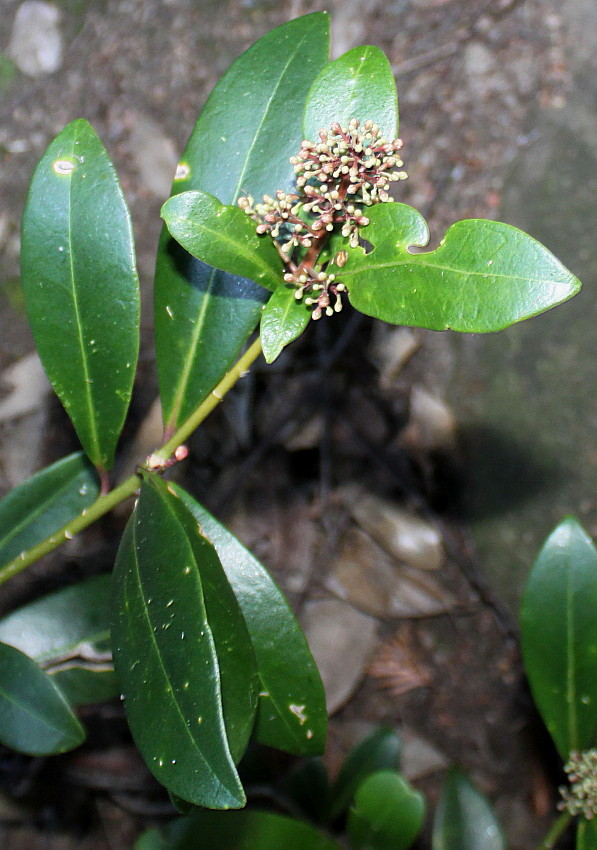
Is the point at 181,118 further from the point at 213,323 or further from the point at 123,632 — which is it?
the point at 123,632

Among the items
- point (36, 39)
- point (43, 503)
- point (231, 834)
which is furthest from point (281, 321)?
point (36, 39)

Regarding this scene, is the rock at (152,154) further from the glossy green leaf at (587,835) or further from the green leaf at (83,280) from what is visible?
the glossy green leaf at (587,835)

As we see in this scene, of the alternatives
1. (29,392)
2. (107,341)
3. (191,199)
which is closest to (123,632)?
(107,341)

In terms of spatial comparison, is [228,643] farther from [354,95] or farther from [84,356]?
[354,95]

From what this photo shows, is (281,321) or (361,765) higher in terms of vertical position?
(281,321)

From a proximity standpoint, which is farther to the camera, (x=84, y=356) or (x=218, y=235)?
(x=84, y=356)

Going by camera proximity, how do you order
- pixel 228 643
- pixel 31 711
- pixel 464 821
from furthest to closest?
pixel 464 821, pixel 31 711, pixel 228 643

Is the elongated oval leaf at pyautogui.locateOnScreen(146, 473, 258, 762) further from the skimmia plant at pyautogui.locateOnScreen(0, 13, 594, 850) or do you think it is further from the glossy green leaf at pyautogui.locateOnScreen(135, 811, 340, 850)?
the glossy green leaf at pyautogui.locateOnScreen(135, 811, 340, 850)
